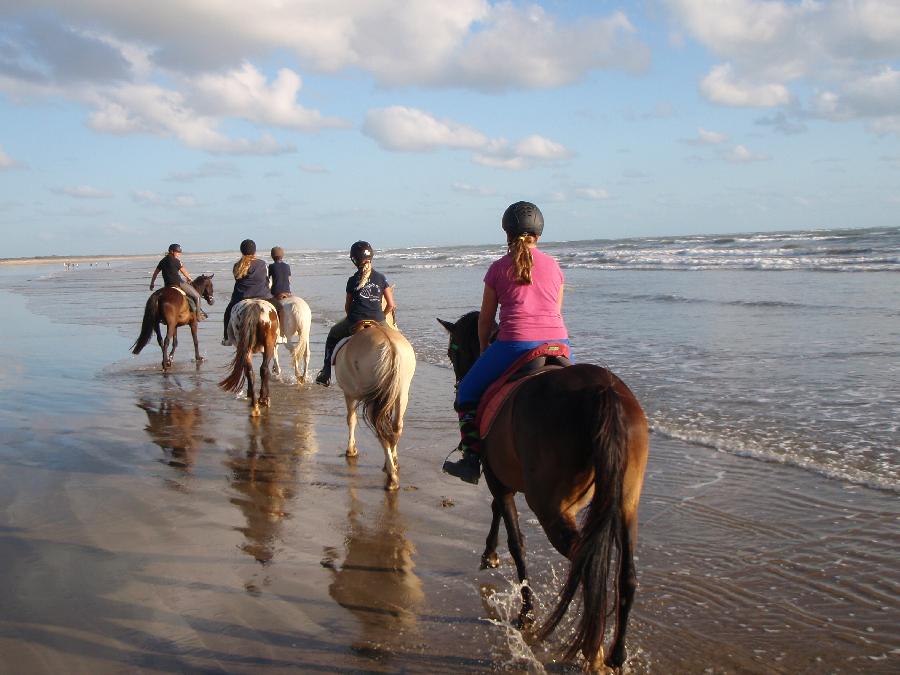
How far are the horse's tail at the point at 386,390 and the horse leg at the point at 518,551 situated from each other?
104 inches

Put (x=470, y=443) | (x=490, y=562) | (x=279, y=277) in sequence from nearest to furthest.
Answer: (x=470, y=443), (x=490, y=562), (x=279, y=277)

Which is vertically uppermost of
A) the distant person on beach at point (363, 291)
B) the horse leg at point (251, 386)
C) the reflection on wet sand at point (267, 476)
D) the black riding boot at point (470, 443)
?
the distant person on beach at point (363, 291)

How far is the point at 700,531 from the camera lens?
5.17 meters

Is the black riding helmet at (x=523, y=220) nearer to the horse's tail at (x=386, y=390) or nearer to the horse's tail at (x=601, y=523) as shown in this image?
the horse's tail at (x=601, y=523)

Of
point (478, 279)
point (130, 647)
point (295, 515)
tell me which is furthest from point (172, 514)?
point (478, 279)

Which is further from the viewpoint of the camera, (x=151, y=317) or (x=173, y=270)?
(x=173, y=270)

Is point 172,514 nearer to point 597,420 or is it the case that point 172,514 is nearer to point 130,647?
point 130,647

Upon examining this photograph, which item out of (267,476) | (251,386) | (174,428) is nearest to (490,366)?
(267,476)

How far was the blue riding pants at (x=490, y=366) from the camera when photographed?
408 centimetres

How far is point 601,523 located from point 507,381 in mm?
1182

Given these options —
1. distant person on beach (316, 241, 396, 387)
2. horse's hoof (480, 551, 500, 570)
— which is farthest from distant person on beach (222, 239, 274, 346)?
horse's hoof (480, 551, 500, 570)

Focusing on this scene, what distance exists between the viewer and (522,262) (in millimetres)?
4105

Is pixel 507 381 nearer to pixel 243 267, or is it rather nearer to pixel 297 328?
pixel 243 267

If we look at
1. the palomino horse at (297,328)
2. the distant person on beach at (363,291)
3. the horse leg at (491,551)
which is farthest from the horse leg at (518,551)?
the palomino horse at (297,328)
